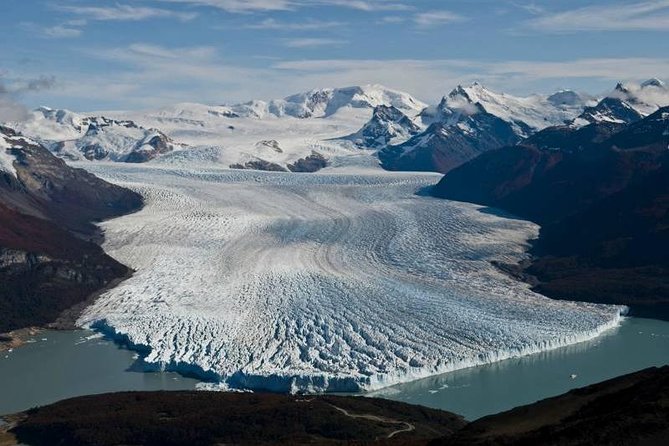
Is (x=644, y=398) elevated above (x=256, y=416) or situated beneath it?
elevated above

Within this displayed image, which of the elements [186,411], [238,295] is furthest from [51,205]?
[186,411]

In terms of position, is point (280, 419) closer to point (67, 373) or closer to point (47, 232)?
point (67, 373)

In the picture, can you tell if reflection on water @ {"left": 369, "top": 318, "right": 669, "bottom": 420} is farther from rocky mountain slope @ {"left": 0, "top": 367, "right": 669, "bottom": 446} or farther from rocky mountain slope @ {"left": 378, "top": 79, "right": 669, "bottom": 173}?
rocky mountain slope @ {"left": 378, "top": 79, "right": 669, "bottom": 173}

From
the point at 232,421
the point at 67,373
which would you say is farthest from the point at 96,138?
the point at 232,421

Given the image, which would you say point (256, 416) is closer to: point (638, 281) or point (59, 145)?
point (638, 281)

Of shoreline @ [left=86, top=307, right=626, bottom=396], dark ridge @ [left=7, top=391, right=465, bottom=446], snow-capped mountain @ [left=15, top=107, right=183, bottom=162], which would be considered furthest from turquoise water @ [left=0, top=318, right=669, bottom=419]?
snow-capped mountain @ [left=15, top=107, right=183, bottom=162]

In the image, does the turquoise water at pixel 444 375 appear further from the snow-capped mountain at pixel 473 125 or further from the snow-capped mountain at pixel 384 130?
the snow-capped mountain at pixel 384 130

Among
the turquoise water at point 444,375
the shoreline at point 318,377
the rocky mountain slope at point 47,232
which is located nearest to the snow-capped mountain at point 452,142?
the rocky mountain slope at point 47,232
